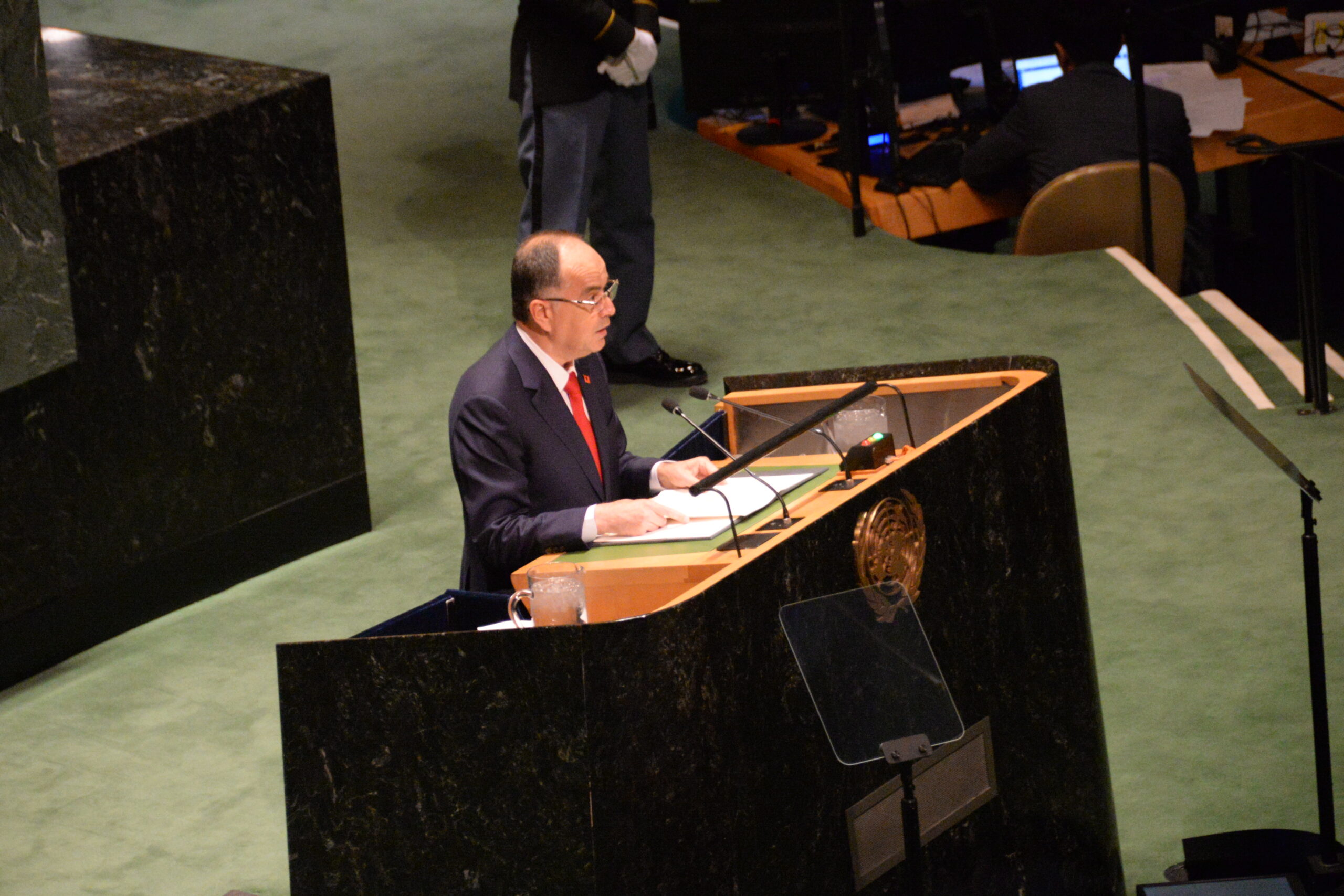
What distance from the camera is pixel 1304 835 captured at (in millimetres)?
3162

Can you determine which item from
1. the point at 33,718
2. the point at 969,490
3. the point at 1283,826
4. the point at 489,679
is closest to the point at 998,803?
the point at 969,490

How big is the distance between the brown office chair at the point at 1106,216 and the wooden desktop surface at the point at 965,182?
22.5 inches

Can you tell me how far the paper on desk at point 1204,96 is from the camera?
7.09m

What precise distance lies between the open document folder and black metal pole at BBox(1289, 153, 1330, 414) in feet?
8.86

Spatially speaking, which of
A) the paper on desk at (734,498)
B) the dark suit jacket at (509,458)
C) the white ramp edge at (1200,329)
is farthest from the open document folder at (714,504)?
the white ramp edge at (1200,329)

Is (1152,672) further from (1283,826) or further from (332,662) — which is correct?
(332,662)

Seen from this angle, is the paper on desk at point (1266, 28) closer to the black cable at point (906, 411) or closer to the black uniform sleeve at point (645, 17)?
the black uniform sleeve at point (645, 17)

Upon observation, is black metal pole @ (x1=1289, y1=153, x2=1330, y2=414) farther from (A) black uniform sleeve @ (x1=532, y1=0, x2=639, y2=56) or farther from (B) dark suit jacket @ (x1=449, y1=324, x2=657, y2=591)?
(B) dark suit jacket @ (x1=449, y1=324, x2=657, y2=591)

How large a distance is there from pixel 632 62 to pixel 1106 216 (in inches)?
73.4

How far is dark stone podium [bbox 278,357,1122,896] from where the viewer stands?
7.61ft

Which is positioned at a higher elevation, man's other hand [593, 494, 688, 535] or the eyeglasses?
the eyeglasses

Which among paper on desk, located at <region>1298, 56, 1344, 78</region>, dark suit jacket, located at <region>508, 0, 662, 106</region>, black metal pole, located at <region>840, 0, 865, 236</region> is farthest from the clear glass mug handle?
paper on desk, located at <region>1298, 56, 1344, 78</region>

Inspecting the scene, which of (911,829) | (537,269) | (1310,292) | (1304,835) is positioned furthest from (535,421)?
(1310,292)

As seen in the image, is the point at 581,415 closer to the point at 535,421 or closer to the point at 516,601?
the point at 535,421
